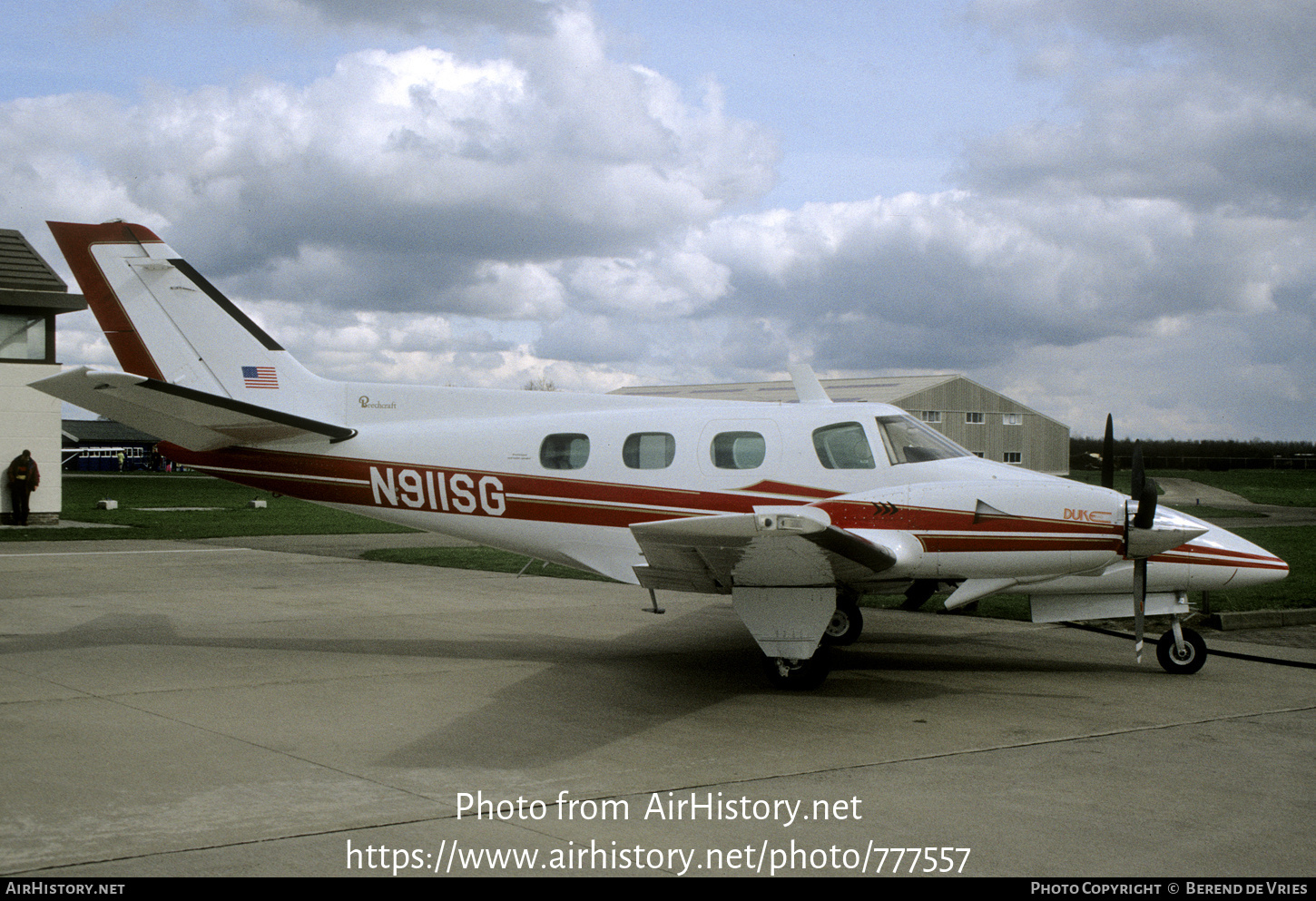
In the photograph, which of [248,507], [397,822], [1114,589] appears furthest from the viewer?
[248,507]

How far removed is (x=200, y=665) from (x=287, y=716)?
2505mm

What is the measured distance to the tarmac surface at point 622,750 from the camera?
16.9ft

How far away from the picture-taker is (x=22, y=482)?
86.8ft

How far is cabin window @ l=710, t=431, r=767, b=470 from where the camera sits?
33.0ft

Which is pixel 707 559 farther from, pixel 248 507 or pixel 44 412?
pixel 248 507

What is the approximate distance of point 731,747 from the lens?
23.7ft

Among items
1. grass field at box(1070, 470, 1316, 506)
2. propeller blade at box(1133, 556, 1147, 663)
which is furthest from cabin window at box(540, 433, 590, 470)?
grass field at box(1070, 470, 1316, 506)

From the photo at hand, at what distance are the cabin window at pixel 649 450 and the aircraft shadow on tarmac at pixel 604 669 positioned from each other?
1.94m

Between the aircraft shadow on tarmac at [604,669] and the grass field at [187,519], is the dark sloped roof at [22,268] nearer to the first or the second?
the grass field at [187,519]

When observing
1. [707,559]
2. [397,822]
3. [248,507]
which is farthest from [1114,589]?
[248,507]

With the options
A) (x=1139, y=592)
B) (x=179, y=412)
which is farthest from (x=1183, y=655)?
(x=179, y=412)

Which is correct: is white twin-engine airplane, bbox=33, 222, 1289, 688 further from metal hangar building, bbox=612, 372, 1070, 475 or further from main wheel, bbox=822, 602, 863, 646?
metal hangar building, bbox=612, 372, 1070, 475

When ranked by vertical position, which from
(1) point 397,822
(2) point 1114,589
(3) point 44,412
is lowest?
(1) point 397,822

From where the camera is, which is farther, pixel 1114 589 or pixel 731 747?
pixel 1114 589
